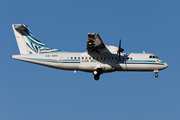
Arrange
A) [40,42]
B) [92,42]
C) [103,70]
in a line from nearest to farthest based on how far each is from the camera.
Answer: [92,42] < [103,70] < [40,42]

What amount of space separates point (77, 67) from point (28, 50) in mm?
6455

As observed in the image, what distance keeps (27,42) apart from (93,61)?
850 cm

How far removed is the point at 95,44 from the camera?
3266 centimetres

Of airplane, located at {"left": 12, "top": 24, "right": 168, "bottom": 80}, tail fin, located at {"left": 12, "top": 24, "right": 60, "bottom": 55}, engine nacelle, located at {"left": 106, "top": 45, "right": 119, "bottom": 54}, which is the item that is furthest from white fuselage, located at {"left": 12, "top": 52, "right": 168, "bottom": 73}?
engine nacelle, located at {"left": 106, "top": 45, "right": 119, "bottom": 54}

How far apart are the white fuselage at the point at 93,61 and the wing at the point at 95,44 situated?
3.92 feet

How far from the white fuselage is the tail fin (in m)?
1.14

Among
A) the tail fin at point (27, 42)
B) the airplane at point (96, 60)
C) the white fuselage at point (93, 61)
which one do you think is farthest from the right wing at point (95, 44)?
the tail fin at point (27, 42)

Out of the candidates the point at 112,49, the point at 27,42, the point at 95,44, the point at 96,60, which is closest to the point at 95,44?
the point at 95,44

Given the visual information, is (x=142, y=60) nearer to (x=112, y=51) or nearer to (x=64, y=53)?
(x=112, y=51)

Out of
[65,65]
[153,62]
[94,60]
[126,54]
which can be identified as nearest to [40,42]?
[65,65]

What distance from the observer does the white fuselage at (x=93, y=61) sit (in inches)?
1362

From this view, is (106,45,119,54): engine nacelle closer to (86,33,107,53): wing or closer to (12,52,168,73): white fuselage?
(86,33,107,53): wing

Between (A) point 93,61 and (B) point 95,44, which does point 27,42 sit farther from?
(B) point 95,44

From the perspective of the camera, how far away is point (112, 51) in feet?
109
